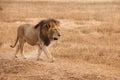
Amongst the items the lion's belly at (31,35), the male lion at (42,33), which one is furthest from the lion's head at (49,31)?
the lion's belly at (31,35)

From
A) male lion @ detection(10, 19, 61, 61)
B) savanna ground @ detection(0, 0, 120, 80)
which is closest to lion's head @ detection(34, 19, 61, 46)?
male lion @ detection(10, 19, 61, 61)

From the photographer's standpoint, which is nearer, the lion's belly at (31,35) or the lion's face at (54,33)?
the lion's face at (54,33)

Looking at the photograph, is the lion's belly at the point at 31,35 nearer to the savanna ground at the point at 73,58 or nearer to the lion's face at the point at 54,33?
the savanna ground at the point at 73,58

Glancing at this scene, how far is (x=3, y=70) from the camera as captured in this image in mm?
9008

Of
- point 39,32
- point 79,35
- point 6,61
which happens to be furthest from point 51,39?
point 79,35

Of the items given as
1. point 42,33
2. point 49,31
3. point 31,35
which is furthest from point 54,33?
point 31,35

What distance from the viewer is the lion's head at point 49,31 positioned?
1054cm

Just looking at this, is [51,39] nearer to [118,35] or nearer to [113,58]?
[113,58]

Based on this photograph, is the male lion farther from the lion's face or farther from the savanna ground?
the savanna ground

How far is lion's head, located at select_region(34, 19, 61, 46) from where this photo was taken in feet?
34.6

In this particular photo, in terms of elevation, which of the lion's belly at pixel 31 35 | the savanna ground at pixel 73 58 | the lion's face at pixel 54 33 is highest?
the lion's face at pixel 54 33

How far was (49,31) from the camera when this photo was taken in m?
10.7

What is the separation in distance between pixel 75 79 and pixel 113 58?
482 centimetres

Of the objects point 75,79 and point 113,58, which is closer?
point 75,79
